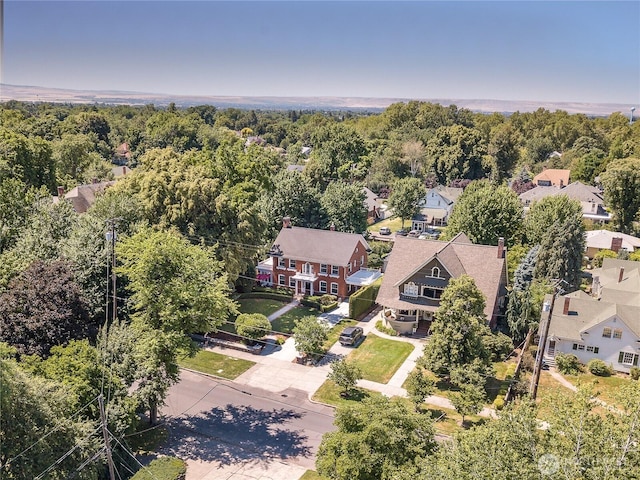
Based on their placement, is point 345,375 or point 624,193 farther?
point 624,193

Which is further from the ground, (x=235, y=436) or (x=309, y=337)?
(x=309, y=337)

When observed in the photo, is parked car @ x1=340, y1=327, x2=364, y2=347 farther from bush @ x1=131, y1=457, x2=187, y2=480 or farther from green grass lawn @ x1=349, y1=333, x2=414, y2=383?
bush @ x1=131, y1=457, x2=187, y2=480

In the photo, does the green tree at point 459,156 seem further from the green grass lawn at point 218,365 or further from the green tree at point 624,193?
the green grass lawn at point 218,365

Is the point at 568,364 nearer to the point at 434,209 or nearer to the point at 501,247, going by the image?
the point at 501,247

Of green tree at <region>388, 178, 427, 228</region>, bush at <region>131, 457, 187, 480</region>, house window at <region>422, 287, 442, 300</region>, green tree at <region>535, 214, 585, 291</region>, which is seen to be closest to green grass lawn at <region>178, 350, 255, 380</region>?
bush at <region>131, 457, 187, 480</region>

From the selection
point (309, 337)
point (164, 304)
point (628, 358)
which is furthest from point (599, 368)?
point (164, 304)

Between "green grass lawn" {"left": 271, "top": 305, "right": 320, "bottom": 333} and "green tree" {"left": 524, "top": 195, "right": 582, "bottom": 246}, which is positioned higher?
"green tree" {"left": 524, "top": 195, "right": 582, "bottom": 246}

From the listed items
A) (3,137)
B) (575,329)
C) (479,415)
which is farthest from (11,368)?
(3,137)
